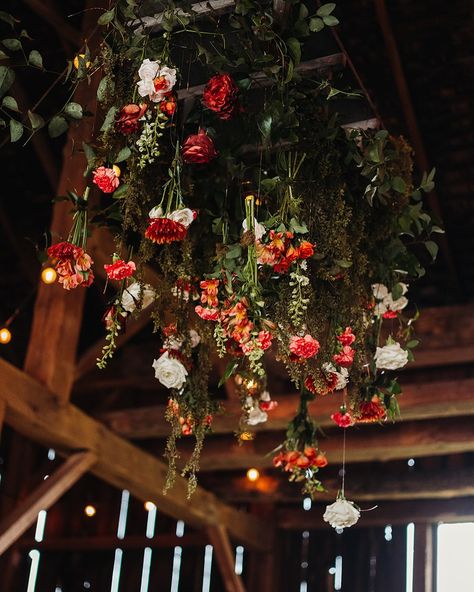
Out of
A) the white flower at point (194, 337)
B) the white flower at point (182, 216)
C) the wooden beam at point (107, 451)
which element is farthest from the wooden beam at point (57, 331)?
the white flower at point (182, 216)

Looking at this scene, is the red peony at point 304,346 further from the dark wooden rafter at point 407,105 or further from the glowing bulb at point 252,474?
the glowing bulb at point 252,474

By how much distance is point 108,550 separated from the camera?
8531mm

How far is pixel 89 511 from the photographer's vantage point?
28.5ft

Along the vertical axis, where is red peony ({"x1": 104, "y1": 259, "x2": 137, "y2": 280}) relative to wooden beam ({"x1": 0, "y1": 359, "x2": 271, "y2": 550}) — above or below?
below

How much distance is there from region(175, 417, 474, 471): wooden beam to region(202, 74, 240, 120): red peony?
3.56 m

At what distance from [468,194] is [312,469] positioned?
326 cm

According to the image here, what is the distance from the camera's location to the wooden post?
7.05m

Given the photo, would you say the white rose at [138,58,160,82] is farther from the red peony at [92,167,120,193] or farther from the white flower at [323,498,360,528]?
the white flower at [323,498,360,528]

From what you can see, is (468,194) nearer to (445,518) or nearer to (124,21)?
(445,518)

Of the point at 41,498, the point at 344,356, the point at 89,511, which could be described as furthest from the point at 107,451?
the point at 89,511

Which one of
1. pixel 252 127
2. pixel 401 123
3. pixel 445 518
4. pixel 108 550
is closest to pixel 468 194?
pixel 401 123

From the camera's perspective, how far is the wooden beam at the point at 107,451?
14.5 feet

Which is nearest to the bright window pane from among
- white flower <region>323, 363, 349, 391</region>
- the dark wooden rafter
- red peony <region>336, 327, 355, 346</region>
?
the dark wooden rafter

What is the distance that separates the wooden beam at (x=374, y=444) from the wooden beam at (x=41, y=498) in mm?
1360
